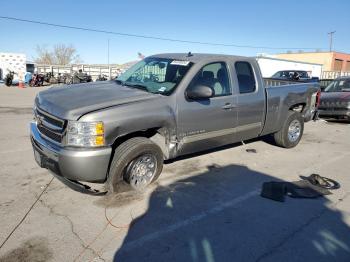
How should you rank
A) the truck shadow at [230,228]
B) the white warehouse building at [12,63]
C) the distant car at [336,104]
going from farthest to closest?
the white warehouse building at [12,63] → the distant car at [336,104] → the truck shadow at [230,228]

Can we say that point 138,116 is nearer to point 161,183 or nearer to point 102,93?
point 102,93

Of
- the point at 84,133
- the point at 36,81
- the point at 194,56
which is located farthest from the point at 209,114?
the point at 36,81

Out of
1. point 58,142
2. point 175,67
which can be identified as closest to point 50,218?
point 58,142

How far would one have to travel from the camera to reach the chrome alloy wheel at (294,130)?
24.4 ft

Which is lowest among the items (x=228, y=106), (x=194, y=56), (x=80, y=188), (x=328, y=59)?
(x=80, y=188)

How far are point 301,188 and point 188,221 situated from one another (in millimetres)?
2102

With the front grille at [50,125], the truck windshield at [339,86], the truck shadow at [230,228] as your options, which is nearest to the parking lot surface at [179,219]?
the truck shadow at [230,228]

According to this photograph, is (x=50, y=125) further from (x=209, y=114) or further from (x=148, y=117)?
(x=209, y=114)

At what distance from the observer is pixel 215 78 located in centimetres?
557

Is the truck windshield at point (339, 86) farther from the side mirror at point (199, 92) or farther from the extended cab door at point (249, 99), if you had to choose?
the side mirror at point (199, 92)

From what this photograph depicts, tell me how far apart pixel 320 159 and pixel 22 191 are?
5502mm

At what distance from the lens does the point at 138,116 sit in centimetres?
438

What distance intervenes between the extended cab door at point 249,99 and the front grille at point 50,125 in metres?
3.04

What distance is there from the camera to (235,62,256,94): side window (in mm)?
5896
